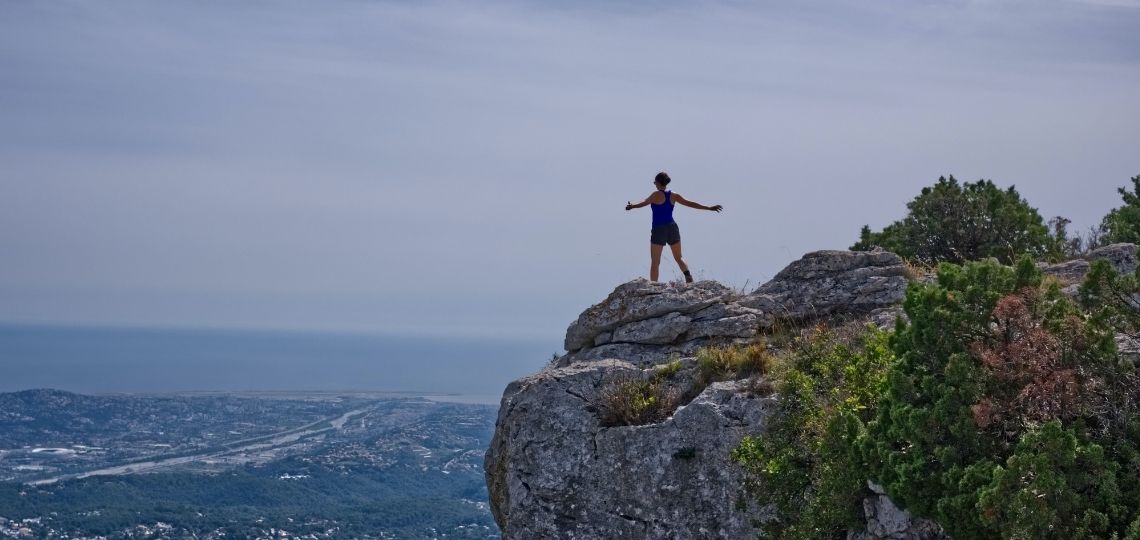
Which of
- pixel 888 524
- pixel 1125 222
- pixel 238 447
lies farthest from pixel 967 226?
pixel 238 447

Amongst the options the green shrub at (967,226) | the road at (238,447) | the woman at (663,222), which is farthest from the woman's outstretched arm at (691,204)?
the road at (238,447)

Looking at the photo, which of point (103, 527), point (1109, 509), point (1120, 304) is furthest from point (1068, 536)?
point (103, 527)

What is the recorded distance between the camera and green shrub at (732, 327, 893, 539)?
39.5 ft

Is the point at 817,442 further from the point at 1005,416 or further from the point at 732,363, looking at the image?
the point at 1005,416

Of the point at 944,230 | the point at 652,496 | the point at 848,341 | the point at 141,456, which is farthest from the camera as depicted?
the point at 141,456

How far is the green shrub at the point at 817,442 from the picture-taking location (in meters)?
12.0

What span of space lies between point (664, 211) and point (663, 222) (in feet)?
0.61

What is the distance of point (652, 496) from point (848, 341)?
3478 mm

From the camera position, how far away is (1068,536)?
9.12 metres

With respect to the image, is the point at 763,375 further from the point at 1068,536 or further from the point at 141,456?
the point at 141,456

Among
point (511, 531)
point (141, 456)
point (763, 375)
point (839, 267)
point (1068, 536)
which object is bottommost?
point (141, 456)

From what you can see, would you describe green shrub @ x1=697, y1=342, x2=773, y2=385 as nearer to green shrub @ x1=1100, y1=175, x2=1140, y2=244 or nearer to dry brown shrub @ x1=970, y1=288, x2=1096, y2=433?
dry brown shrub @ x1=970, y1=288, x2=1096, y2=433

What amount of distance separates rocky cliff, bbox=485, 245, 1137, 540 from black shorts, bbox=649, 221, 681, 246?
4.28 ft

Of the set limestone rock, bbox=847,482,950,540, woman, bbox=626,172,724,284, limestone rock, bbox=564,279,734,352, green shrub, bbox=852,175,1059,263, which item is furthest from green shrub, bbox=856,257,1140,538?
green shrub, bbox=852,175,1059,263
